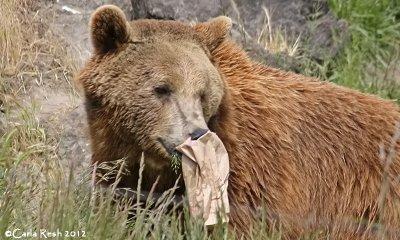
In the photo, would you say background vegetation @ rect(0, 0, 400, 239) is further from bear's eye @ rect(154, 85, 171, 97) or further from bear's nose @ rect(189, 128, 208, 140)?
bear's eye @ rect(154, 85, 171, 97)

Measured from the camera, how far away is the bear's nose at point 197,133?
5.52 metres

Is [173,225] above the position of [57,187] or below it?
below

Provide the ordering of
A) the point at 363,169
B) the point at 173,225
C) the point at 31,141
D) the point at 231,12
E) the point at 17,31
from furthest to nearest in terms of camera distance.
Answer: the point at 231,12 → the point at 17,31 → the point at 31,141 → the point at 363,169 → the point at 173,225

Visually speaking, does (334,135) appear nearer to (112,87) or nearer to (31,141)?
(112,87)

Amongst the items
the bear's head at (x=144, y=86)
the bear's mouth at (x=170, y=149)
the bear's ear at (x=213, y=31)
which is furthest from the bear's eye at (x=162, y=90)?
the bear's ear at (x=213, y=31)

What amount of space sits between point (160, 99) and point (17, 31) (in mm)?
3496

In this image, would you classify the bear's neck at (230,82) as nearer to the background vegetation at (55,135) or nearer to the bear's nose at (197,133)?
the bear's nose at (197,133)

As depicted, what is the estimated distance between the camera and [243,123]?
242 inches

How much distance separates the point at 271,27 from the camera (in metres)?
10.3

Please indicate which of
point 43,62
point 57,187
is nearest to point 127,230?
point 57,187

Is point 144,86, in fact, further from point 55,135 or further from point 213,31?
point 55,135

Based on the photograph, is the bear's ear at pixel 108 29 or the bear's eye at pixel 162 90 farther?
the bear's ear at pixel 108 29

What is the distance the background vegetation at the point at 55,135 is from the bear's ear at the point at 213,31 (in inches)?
43.5

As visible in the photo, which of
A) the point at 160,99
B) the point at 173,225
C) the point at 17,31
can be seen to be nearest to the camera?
the point at 173,225
